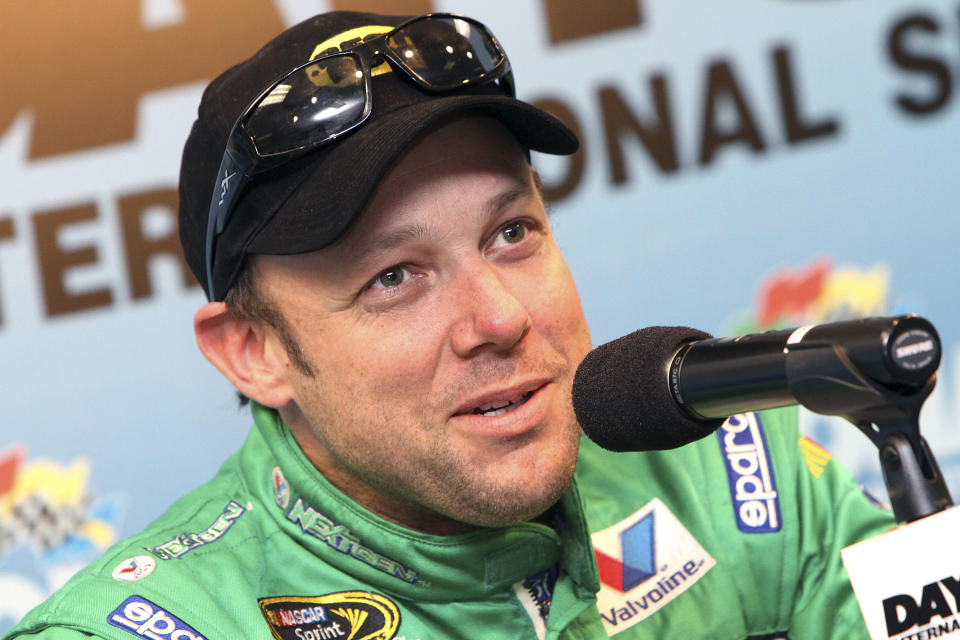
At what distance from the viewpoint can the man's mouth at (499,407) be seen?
3.54 ft

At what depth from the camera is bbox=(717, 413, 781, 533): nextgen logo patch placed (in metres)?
1.31

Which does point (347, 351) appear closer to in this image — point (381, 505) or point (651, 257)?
point (381, 505)

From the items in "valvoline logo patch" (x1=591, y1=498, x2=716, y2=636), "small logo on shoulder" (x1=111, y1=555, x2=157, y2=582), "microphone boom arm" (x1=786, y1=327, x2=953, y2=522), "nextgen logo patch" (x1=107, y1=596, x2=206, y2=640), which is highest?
"microphone boom arm" (x1=786, y1=327, x2=953, y2=522)

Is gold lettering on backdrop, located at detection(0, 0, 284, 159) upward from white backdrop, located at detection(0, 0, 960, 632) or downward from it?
upward

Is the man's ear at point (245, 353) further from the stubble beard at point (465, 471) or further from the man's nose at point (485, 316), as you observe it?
the man's nose at point (485, 316)

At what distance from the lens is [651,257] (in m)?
2.03

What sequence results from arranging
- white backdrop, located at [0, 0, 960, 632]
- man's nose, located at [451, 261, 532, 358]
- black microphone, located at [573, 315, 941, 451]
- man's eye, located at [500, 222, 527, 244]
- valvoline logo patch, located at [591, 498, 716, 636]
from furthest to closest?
1. white backdrop, located at [0, 0, 960, 632]
2. valvoline logo patch, located at [591, 498, 716, 636]
3. man's eye, located at [500, 222, 527, 244]
4. man's nose, located at [451, 261, 532, 358]
5. black microphone, located at [573, 315, 941, 451]

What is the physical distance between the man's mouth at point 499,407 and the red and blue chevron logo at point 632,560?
296 millimetres

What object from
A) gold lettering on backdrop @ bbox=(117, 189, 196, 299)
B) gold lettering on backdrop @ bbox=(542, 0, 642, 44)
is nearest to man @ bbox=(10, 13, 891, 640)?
gold lettering on backdrop @ bbox=(117, 189, 196, 299)

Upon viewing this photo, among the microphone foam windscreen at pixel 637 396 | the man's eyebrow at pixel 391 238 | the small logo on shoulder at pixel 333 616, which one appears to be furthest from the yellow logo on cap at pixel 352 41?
the small logo on shoulder at pixel 333 616

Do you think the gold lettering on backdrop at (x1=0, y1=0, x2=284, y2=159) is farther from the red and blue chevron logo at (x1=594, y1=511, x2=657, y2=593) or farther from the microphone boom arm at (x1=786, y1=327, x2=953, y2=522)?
the microphone boom arm at (x1=786, y1=327, x2=953, y2=522)

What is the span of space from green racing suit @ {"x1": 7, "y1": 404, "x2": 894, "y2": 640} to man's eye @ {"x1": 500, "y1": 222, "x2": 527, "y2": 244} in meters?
0.26

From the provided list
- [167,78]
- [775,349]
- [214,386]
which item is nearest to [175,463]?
[214,386]

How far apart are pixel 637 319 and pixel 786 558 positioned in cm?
77
